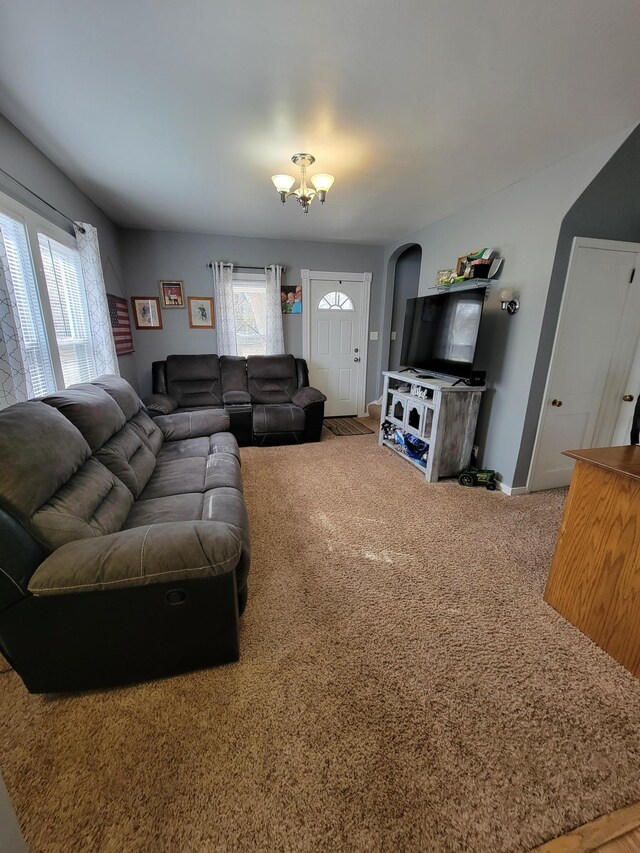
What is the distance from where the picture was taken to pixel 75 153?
92.0 inches

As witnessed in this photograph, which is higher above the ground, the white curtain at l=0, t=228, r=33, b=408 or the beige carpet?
the white curtain at l=0, t=228, r=33, b=408

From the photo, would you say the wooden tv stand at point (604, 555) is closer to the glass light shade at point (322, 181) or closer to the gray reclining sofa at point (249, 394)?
the glass light shade at point (322, 181)

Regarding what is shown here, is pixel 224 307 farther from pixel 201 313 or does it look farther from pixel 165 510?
pixel 165 510

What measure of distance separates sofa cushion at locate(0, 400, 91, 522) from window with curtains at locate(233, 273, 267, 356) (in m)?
3.34

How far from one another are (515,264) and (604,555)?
223cm

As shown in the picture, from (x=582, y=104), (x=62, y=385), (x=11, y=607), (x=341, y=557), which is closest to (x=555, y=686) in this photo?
(x=341, y=557)

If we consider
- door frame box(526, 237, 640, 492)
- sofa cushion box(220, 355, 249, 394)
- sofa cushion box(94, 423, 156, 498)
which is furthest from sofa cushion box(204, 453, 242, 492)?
door frame box(526, 237, 640, 492)

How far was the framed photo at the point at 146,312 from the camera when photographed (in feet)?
13.9

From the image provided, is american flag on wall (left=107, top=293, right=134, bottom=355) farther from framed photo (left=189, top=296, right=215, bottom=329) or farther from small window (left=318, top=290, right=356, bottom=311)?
small window (left=318, top=290, right=356, bottom=311)

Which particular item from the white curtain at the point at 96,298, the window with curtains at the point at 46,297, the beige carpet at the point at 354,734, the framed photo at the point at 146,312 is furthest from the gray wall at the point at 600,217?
the framed photo at the point at 146,312

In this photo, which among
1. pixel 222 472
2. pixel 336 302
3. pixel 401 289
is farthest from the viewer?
pixel 401 289

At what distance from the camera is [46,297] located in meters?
2.28

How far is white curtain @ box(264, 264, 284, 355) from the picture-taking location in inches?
176

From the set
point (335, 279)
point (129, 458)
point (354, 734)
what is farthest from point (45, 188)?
point (354, 734)
